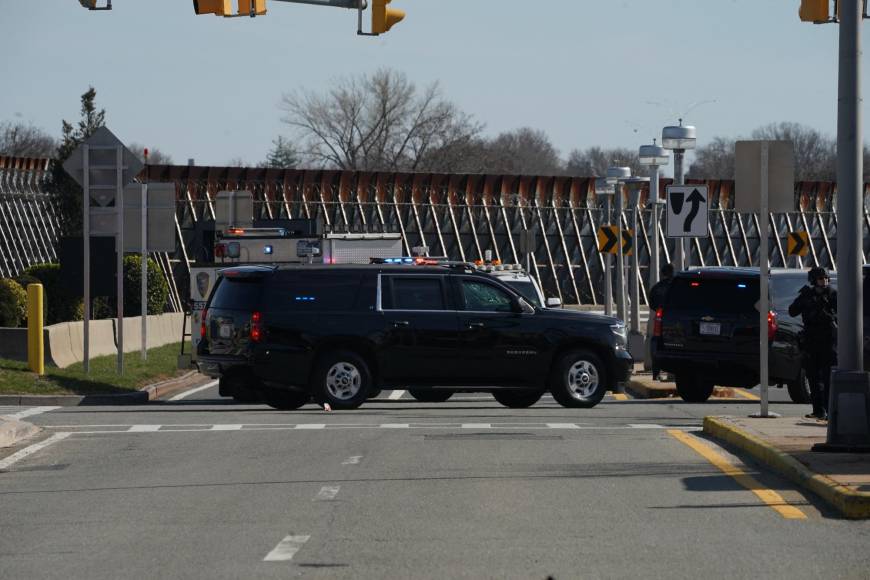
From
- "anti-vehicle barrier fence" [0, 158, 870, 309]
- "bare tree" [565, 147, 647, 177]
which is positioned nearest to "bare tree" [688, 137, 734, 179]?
"bare tree" [565, 147, 647, 177]

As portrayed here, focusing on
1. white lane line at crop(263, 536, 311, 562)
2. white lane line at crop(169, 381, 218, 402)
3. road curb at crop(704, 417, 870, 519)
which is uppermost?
road curb at crop(704, 417, 870, 519)

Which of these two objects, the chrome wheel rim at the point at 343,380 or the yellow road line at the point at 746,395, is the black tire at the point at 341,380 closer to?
the chrome wheel rim at the point at 343,380

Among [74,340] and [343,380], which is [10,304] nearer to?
[74,340]

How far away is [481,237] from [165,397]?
46.0 metres

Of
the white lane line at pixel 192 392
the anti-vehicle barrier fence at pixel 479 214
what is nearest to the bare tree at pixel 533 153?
the anti-vehicle barrier fence at pixel 479 214

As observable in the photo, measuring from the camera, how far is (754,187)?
17.8 m

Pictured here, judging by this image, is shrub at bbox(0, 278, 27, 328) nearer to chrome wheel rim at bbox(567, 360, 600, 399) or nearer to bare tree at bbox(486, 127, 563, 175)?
chrome wheel rim at bbox(567, 360, 600, 399)

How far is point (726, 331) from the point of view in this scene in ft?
73.4

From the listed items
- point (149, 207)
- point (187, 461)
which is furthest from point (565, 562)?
point (149, 207)

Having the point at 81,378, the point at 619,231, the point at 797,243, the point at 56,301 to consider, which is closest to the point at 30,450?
the point at 81,378

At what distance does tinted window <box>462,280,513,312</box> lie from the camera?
21.3 metres

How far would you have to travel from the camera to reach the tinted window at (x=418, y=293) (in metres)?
21.2

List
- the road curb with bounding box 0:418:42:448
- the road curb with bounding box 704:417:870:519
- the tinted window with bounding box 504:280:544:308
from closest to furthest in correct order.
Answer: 1. the road curb with bounding box 704:417:870:519
2. the road curb with bounding box 0:418:42:448
3. the tinted window with bounding box 504:280:544:308

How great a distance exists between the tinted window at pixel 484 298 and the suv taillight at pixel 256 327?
9.05 ft
